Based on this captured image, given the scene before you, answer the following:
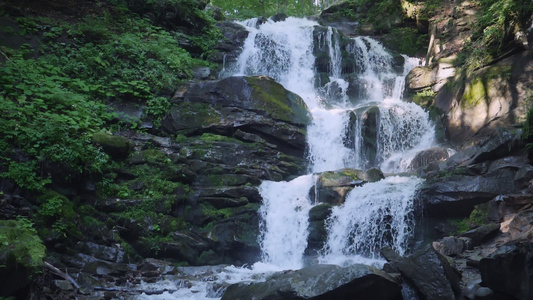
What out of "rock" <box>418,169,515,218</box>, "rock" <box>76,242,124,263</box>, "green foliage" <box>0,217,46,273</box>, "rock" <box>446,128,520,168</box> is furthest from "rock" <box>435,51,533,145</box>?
"green foliage" <box>0,217,46,273</box>

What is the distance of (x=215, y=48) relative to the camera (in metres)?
17.4

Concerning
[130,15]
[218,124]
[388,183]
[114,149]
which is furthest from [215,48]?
[388,183]

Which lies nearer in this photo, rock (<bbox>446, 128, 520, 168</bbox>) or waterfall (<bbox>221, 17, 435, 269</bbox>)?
rock (<bbox>446, 128, 520, 168</bbox>)

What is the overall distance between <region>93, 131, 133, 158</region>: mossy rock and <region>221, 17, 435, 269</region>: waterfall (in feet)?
12.1

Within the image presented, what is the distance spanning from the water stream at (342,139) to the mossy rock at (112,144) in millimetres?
3813

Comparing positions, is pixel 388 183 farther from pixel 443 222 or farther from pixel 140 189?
pixel 140 189

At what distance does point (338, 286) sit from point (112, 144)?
21.9ft

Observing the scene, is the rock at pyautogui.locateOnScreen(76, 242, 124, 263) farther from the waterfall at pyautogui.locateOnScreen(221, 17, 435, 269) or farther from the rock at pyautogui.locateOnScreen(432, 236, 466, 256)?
the rock at pyautogui.locateOnScreen(432, 236, 466, 256)

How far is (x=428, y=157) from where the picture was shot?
39.9ft

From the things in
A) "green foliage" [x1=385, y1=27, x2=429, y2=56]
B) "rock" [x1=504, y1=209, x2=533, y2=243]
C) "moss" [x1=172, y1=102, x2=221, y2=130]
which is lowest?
"rock" [x1=504, y1=209, x2=533, y2=243]

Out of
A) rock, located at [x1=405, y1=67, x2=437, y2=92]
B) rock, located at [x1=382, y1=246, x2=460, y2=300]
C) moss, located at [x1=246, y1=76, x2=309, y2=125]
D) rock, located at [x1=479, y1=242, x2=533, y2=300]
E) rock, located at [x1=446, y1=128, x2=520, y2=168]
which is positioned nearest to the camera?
rock, located at [x1=479, y1=242, x2=533, y2=300]

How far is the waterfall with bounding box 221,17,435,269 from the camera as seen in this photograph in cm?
949

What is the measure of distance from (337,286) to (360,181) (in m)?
5.39

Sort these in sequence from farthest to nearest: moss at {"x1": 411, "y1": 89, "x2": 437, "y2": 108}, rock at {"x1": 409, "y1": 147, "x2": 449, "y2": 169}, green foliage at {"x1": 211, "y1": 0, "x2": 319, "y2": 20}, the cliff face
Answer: green foliage at {"x1": 211, "y1": 0, "x2": 319, "y2": 20}, moss at {"x1": 411, "y1": 89, "x2": 437, "y2": 108}, rock at {"x1": 409, "y1": 147, "x2": 449, "y2": 169}, the cliff face
